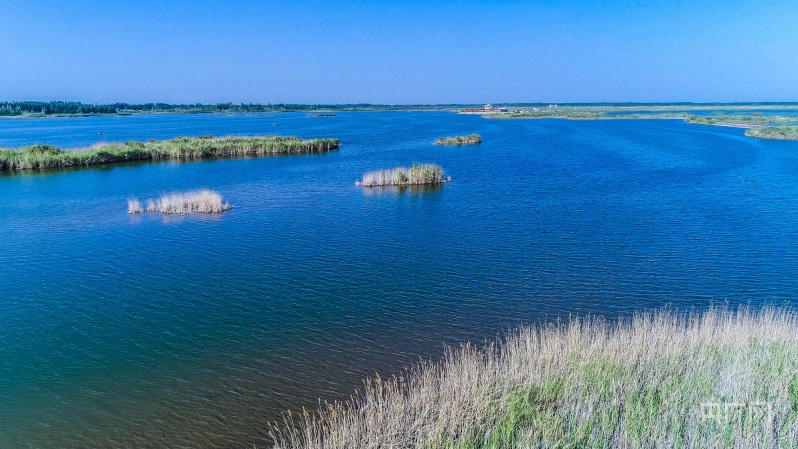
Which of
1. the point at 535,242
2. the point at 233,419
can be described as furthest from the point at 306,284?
the point at 535,242

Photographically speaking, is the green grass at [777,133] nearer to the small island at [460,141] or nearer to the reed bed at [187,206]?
the small island at [460,141]

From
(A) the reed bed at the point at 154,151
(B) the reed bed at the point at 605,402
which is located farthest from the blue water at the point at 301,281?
(A) the reed bed at the point at 154,151

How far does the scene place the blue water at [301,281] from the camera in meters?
11.7

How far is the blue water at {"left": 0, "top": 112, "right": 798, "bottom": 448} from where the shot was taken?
38.4 feet

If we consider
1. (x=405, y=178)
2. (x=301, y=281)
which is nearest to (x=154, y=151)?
(x=405, y=178)

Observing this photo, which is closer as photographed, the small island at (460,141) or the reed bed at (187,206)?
the reed bed at (187,206)

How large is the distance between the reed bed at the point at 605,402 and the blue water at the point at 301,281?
9.25 ft

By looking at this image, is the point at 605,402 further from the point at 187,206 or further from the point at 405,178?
the point at 405,178

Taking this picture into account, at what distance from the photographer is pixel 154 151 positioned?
57.8 m

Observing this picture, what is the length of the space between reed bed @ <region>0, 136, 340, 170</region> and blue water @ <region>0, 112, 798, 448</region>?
14102mm

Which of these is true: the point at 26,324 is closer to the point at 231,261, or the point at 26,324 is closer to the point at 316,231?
the point at 231,261

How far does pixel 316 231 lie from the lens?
86.5ft

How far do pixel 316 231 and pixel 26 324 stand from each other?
1350 centimetres

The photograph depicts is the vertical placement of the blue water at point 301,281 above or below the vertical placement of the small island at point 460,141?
below
